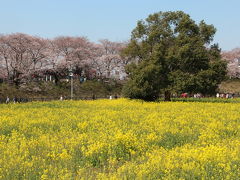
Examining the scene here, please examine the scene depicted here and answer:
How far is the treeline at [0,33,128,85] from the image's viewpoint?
173 ft

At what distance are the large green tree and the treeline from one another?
18.8 meters

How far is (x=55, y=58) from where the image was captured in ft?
205

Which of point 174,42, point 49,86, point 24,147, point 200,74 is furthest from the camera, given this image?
point 49,86

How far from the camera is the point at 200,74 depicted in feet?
127

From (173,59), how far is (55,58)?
→ 28781 mm

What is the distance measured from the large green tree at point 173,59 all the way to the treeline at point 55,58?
61.6 ft

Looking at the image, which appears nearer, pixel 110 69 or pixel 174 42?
pixel 174 42

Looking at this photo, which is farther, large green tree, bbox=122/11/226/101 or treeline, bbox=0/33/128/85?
treeline, bbox=0/33/128/85

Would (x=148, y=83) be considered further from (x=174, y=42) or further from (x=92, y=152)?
(x=92, y=152)

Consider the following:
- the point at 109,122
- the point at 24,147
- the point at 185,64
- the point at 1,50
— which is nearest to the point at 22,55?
the point at 1,50

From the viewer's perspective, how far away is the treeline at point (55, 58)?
173 feet

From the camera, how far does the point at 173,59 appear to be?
132 feet

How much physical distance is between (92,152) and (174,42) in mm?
33985

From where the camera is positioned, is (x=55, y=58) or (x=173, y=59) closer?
(x=173, y=59)
